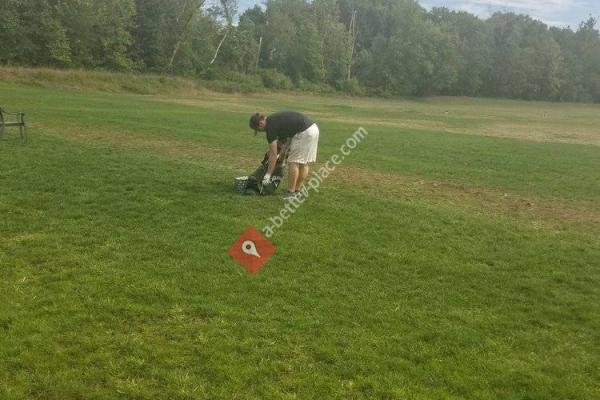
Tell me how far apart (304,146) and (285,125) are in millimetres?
494

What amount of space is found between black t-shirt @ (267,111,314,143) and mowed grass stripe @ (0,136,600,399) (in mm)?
1242

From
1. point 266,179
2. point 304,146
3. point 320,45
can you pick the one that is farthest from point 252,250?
point 320,45

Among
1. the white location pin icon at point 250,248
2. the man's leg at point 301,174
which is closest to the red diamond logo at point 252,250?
the white location pin icon at point 250,248

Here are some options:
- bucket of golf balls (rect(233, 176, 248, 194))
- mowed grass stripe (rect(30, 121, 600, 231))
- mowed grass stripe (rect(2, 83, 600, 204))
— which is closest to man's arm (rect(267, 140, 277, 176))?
bucket of golf balls (rect(233, 176, 248, 194))

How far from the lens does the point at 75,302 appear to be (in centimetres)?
563

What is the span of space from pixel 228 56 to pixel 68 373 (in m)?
71.1

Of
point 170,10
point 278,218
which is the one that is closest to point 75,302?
point 278,218

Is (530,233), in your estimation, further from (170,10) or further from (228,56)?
(228,56)

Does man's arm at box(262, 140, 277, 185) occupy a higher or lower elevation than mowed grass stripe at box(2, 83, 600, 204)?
higher

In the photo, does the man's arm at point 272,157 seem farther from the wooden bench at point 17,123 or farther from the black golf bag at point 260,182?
the wooden bench at point 17,123

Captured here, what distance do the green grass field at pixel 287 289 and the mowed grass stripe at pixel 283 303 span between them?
0.07 ft

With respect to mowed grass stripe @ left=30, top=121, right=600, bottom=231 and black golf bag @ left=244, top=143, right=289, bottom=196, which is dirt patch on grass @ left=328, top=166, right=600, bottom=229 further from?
black golf bag @ left=244, top=143, right=289, bottom=196

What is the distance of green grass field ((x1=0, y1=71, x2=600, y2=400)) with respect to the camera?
465cm

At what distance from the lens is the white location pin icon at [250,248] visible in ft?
24.6
